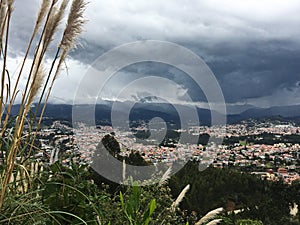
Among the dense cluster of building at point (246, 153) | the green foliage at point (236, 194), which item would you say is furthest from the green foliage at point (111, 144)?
the green foliage at point (236, 194)

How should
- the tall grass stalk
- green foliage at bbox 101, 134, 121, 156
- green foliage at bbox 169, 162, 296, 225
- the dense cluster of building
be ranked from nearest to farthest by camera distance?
1. the tall grass stalk
2. green foliage at bbox 101, 134, 121, 156
3. green foliage at bbox 169, 162, 296, 225
4. the dense cluster of building

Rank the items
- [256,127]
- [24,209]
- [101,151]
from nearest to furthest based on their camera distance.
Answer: [24,209], [101,151], [256,127]

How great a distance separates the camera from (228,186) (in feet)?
20.8

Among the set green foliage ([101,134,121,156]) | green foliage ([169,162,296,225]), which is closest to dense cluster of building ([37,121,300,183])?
green foliage ([101,134,121,156])

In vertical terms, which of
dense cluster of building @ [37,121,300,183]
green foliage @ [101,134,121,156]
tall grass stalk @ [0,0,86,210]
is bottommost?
dense cluster of building @ [37,121,300,183]

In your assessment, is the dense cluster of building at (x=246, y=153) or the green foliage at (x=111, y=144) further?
the dense cluster of building at (x=246, y=153)

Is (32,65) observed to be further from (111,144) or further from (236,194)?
(236,194)

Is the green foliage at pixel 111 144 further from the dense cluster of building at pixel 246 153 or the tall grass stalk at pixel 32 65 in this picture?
the tall grass stalk at pixel 32 65

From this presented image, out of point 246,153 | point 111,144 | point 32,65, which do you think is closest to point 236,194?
point 111,144

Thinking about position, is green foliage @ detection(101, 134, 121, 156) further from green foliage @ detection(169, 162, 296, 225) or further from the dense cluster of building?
green foliage @ detection(169, 162, 296, 225)

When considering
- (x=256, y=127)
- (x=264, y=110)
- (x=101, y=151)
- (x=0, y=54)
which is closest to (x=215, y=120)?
(x=101, y=151)

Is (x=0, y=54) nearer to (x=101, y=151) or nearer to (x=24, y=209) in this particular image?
(x=24, y=209)

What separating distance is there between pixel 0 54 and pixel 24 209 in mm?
669

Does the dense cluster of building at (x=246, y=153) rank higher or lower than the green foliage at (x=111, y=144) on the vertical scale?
lower
